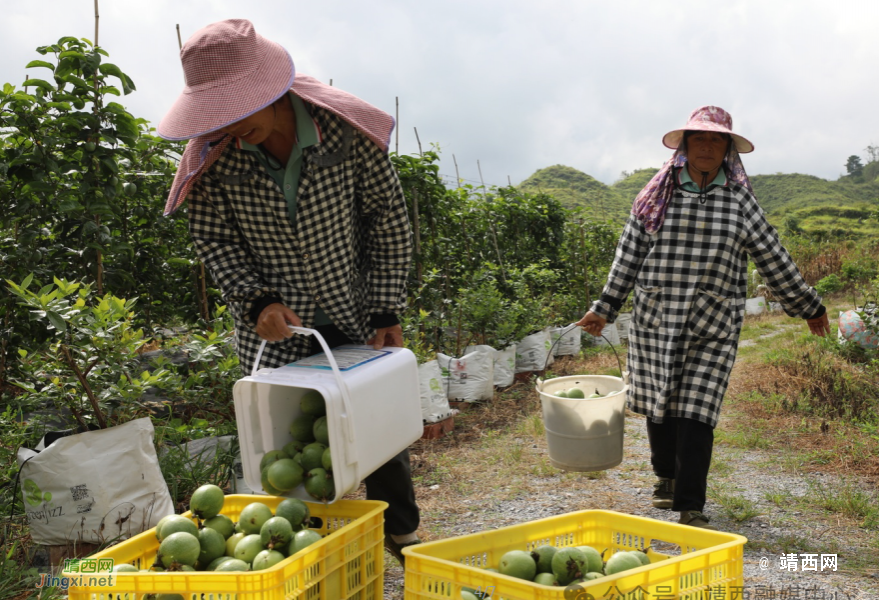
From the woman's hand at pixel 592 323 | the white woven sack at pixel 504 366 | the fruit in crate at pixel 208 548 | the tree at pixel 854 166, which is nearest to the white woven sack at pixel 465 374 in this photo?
the white woven sack at pixel 504 366

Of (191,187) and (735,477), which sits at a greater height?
(191,187)

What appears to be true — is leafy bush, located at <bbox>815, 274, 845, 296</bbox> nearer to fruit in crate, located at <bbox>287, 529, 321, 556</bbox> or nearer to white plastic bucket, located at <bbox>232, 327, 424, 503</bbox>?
white plastic bucket, located at <bbox>232, 327, 424, 503</bbox>

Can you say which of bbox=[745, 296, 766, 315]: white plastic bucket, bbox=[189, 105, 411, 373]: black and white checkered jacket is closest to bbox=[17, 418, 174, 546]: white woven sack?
bbox=[189, 105, 411, 373]: black and white checkered jacket

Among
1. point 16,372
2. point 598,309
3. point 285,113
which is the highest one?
point 285,113

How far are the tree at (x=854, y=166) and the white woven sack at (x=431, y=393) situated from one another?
52.4 metres

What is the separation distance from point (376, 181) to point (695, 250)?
1360 mm

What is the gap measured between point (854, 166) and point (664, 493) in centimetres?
5422

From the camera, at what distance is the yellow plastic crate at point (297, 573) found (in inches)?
55.1

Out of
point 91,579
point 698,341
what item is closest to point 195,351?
point 91,579

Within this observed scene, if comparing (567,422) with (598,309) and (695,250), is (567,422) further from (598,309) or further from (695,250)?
(695,250)

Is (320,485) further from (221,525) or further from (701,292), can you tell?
(701,292)

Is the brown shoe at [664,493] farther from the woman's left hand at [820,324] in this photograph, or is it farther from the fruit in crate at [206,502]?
the fruit in crate at [206,502]

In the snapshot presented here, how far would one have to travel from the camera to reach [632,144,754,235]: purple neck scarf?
2855 mm

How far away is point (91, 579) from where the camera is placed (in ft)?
4.74
